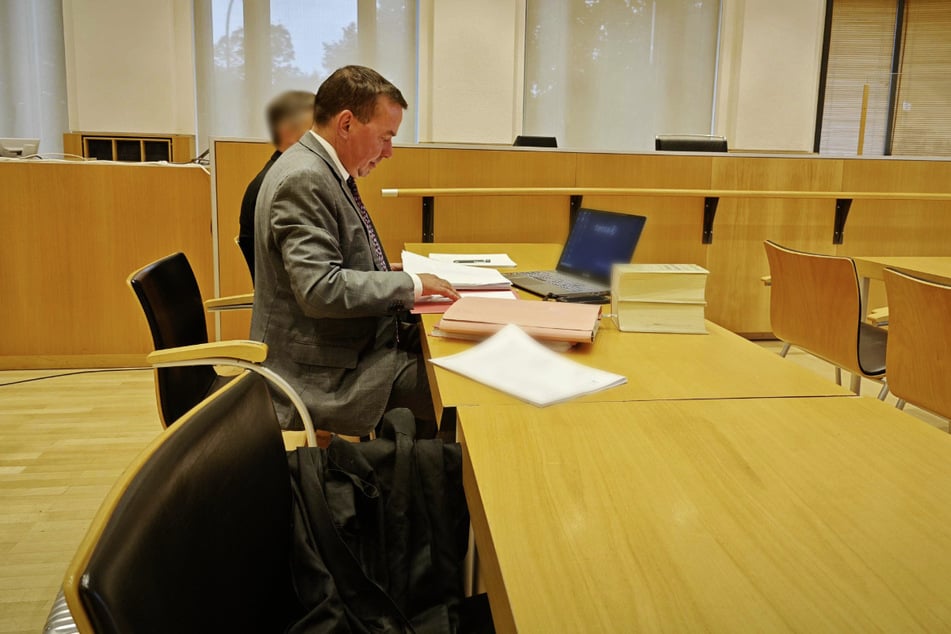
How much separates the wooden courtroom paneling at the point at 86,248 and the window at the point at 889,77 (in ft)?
17.6

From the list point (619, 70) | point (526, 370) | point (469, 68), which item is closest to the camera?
point (526, 370)

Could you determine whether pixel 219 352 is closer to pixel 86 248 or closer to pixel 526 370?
pixel 526 370

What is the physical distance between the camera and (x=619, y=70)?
6.23 m

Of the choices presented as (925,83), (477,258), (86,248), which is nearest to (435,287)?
(477,258)

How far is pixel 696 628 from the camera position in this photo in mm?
568

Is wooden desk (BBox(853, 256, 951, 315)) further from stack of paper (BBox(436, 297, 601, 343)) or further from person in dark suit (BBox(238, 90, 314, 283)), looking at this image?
person in dark suit (BBox(238, 90, 314, 283))

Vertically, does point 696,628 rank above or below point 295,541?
above

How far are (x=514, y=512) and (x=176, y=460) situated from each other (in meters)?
0.31

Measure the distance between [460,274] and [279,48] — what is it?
448cm

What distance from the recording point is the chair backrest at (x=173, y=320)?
5.16 feet

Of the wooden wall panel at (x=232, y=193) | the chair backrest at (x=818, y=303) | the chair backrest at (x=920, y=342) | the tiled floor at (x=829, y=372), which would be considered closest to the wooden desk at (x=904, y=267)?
the chair backrest at (x=818, y=303)

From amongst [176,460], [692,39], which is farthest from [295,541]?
[692,39]

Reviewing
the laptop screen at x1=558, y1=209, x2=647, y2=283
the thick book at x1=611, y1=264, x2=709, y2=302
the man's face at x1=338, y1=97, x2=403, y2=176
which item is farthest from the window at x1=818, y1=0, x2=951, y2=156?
the thick book at x1=611, y1=264, x2=709, y2=302

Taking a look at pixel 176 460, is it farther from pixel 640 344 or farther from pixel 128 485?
pixel 640 344
